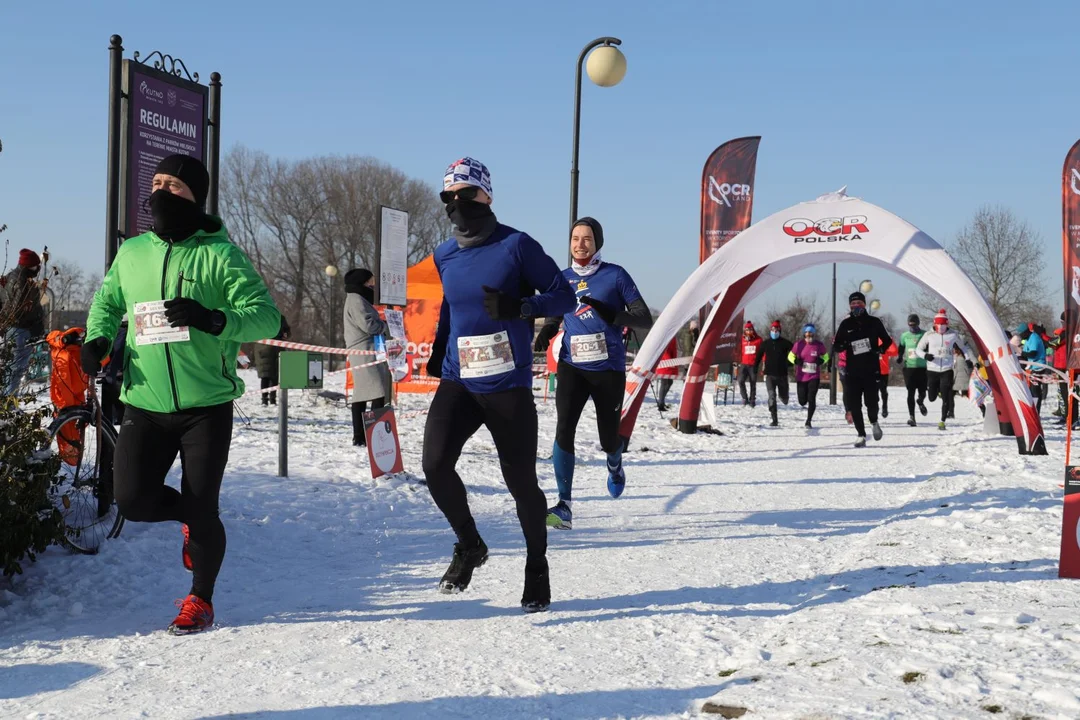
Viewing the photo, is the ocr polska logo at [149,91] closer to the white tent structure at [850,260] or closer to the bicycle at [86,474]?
the bicycle at [86,474]

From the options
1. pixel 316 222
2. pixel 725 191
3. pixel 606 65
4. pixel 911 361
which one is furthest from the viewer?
pixel 316 222

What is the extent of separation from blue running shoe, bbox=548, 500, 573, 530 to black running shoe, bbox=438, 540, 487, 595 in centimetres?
222

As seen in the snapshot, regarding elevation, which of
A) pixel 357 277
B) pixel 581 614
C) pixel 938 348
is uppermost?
pixel 357 277

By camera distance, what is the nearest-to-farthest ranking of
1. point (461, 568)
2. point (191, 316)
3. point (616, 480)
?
point (191, 316)
point (461, 568)
point (616, 480)

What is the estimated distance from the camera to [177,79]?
7.22 metres

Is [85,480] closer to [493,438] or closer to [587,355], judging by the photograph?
[493,438]

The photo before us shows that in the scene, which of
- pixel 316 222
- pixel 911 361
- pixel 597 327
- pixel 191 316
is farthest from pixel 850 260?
pixel 316 222

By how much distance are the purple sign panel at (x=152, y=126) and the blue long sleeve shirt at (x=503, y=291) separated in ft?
10.3

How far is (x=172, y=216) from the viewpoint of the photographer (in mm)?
4055

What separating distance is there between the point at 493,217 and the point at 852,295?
10479 millimetres

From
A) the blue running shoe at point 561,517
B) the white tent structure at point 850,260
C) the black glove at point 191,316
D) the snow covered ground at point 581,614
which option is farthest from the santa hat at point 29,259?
the white tent structure at point 850,260

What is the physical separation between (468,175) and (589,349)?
267 centimetres

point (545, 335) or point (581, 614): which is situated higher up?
point (545, 335)

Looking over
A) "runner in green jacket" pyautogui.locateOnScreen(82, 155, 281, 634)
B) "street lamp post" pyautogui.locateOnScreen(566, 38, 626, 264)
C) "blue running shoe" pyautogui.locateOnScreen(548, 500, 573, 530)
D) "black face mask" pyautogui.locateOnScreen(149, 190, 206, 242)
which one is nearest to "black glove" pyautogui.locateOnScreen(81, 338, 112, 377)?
"runner in green jacket" pyautogui.locateOnScreen(82, 155, 281, 634)
